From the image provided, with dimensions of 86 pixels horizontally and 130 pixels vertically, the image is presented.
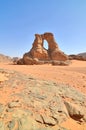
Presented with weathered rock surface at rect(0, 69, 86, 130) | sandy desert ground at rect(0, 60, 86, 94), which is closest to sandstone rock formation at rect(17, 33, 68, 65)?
sandy desert ground at rect(0, 60, 86, 94)

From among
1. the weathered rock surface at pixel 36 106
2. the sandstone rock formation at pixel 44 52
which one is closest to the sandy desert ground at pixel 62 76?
the weathered rock surface at pixel 36 106

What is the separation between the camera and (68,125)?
15.0 feet

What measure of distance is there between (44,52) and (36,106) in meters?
22.4

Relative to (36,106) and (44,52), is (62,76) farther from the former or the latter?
(44,52)

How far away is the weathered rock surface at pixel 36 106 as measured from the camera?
4070 millimetres

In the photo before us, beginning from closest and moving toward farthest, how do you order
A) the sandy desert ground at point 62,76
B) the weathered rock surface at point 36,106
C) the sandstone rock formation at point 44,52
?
the weathered rock surface at point 36,106
the sandy desert ground at point 62,76
the sandstone rock formation at point 44,52

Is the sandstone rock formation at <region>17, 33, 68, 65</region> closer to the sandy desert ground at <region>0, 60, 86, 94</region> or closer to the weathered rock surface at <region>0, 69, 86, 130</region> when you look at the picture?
the sandy desert ground at <region>0, 60, 86, 94</region>

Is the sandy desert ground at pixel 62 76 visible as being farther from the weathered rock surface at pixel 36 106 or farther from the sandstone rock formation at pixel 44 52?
the sandstone rock formation at pixel 44 52

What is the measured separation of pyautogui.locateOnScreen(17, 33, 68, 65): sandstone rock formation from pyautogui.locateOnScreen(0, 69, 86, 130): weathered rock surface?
18430mm

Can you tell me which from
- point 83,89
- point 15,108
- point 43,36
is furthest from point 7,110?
point 43,36

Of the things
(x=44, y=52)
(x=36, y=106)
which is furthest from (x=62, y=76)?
(x=44, y=52)

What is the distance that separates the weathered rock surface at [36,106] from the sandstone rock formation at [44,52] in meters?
18.4

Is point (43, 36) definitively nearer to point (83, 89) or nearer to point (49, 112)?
point (83, 89)

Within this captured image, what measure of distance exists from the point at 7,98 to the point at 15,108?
0.52m
